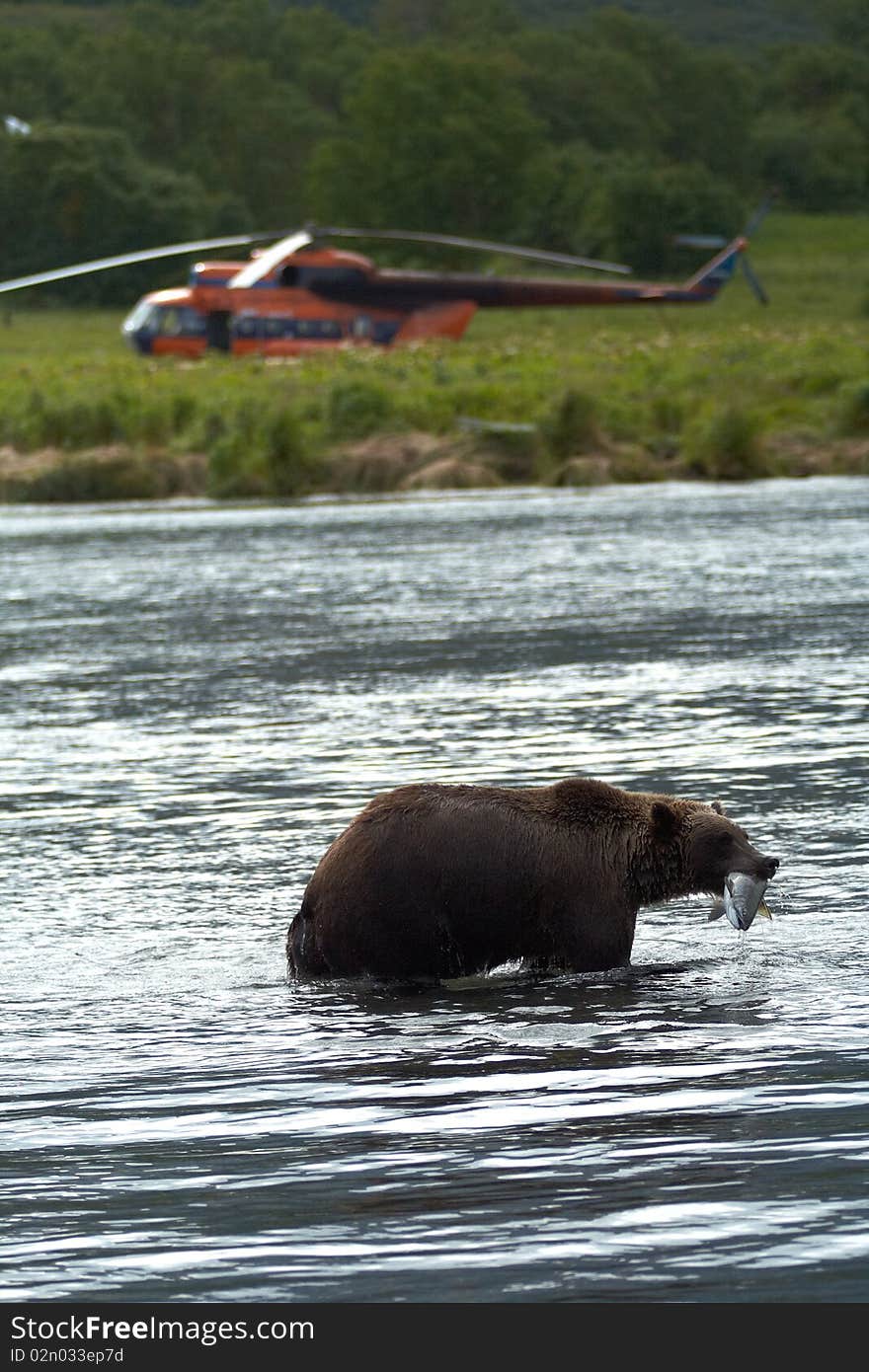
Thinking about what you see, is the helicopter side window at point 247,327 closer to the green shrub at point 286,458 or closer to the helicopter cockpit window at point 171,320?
the helicopter cockpit window at point 171,320

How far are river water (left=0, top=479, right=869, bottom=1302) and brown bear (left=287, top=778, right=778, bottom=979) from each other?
18 cm

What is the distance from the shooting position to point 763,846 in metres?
12.4

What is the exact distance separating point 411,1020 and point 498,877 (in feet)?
2.15

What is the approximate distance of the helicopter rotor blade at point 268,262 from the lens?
260 feet

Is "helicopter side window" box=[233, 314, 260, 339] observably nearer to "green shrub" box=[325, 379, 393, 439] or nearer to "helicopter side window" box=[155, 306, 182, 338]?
"helicopter side window" box=[155, 306, 182, 338]

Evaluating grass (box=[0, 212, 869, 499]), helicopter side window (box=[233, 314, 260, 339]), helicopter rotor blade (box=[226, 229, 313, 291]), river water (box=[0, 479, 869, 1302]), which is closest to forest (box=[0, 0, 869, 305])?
helicopter rotor blade (box=[226, 229, 313, 291])

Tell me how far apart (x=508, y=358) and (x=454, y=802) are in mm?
63734

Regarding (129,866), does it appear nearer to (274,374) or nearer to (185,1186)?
(185,1186)

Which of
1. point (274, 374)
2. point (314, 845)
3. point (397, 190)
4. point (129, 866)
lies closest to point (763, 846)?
point (314, 845)

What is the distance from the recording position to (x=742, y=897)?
9680 mm

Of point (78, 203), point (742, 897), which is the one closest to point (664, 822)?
point (742, 897)

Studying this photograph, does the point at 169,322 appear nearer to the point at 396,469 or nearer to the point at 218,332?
the point at 218,332

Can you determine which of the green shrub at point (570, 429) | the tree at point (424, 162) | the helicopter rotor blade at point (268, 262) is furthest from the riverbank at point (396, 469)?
the tree at point (424, 162)

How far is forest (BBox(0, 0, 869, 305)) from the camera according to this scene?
126812 millimetres
